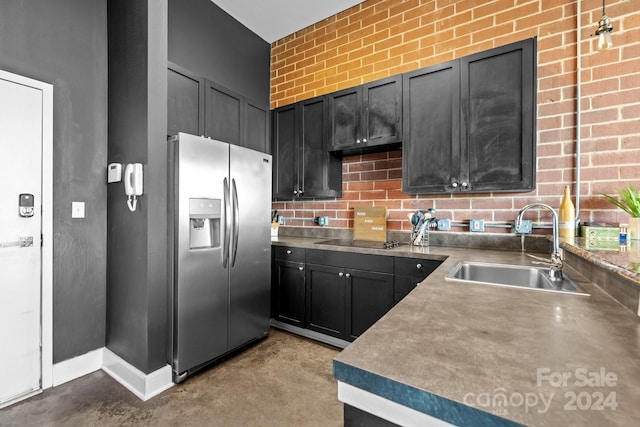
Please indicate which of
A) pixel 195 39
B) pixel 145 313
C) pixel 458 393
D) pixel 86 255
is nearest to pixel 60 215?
pixel 86 255

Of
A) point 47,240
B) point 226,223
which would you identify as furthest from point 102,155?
point 226,223

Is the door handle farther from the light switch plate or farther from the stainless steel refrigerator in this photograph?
the stainless steel refrigerator

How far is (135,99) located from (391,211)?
2.29m

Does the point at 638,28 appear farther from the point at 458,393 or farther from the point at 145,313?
the point at 145,313

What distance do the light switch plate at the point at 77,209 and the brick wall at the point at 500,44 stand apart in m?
2.07

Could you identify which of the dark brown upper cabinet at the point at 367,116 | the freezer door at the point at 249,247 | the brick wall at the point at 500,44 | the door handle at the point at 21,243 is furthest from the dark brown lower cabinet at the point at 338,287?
the door handle at the point at 21,243

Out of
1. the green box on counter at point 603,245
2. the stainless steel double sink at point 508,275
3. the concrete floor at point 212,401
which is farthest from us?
the concrete floor at point 212,401

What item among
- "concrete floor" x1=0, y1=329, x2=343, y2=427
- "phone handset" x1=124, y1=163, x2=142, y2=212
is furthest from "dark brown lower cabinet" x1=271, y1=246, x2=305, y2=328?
"phone handset" x1=124, y1=163, x2=142, y2=212

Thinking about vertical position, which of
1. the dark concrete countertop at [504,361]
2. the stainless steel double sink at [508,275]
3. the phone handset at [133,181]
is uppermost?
the phone handset at [133,181]

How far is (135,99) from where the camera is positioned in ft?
6.54

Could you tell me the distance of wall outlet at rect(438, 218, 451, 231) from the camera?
2.48 meters

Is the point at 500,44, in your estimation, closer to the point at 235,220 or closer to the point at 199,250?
the point at 235,220

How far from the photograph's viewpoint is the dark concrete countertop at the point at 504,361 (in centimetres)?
43

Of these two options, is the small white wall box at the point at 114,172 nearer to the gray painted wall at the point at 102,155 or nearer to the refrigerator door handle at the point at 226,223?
the gray painted wall at the point at 102,155
